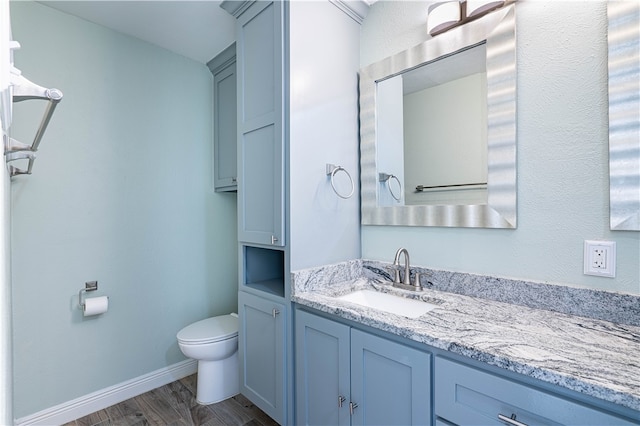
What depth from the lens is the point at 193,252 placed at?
2.41 m

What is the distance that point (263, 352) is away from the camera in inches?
65.1

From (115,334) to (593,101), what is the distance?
2.80 meters

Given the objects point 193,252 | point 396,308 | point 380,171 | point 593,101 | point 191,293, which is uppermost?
point 593,101

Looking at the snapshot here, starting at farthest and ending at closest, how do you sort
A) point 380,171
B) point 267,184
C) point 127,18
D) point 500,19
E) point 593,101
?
point 127,18 < point 380,171 < point 267,184 < point 500,19 < point 593,101

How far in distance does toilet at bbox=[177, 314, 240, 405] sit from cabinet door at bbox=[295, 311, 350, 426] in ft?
2.29

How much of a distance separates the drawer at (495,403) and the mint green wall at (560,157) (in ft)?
1.86

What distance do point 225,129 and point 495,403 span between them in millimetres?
2286

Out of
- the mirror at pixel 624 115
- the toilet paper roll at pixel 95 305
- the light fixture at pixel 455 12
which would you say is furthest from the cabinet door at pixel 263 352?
the light fixture at pixel 455 12

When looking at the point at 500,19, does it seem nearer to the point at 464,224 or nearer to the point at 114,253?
the point at 464,224

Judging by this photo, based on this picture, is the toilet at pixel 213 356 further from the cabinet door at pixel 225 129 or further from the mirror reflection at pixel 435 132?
the mirror reflection at pixel 435 132

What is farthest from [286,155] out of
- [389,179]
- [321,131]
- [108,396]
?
[108,396]

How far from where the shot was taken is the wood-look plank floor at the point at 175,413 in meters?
1.81

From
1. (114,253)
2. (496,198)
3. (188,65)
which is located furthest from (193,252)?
(496,198)

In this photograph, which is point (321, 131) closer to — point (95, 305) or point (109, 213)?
point (109, 213)
